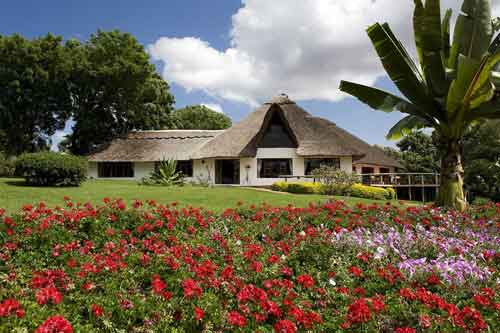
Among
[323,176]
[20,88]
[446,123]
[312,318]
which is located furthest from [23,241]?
[20,88]

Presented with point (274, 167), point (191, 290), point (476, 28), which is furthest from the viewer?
point (274, 167)

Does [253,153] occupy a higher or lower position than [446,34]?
lower

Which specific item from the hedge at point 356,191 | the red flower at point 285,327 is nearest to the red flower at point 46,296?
the red flower at point 285,327

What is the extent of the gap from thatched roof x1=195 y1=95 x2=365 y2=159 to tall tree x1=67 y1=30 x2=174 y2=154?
9.12 meters

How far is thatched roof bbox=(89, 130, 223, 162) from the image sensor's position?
29.9 metres

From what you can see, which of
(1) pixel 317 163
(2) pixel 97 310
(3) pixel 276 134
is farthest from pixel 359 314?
(3) pixel 276 134

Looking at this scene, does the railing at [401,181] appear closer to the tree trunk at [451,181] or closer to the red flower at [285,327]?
the tree trunk at [451,181]

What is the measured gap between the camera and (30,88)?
2931 centimetres

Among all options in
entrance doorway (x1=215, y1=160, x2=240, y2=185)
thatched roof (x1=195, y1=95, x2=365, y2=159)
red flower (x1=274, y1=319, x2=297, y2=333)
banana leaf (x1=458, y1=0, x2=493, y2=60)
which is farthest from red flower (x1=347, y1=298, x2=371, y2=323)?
entrance doorway (x1=215, y1=160, x2=240, y2=185)

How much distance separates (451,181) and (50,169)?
1569 cm

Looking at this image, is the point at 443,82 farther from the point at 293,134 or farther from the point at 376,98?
the point at 293,134

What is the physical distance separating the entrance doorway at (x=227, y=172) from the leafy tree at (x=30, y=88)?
1402 cm

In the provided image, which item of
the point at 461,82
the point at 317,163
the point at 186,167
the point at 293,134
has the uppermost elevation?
the point at 293,134

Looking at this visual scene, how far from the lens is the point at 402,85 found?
397 inches
